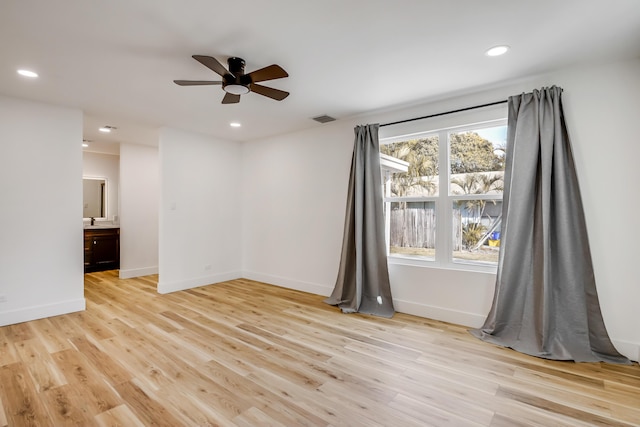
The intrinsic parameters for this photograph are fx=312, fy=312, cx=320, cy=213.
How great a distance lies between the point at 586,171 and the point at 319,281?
3.49 meters

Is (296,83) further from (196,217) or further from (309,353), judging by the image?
(196,217)

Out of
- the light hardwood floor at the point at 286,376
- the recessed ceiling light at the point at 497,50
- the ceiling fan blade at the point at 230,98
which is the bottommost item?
the light hardwood floor at the point at 286,376

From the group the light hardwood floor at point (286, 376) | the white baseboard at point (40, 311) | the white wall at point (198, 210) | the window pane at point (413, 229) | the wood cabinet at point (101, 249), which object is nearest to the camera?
the light hardwood floor at point (286, 376)

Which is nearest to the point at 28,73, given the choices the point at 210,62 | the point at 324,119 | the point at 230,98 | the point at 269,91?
the point at 230,98

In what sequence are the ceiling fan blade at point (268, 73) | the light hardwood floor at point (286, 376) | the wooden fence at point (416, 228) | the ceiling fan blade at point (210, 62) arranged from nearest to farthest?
the light hardwood floor at point (286, 376)
the ceiling fan blade at point (210, 62)
the ceiling fan blade at point (268, 73)
the wooden fence at point (416, 228)

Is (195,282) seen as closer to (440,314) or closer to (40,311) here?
(40,311)

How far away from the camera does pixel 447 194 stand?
375 centimetres

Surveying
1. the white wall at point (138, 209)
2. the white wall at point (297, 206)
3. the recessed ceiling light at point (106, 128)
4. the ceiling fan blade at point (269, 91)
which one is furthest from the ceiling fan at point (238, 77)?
the white wall at point (138, 209)

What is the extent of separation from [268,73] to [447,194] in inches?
96.8

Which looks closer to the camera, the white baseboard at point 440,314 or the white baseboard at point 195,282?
the white baseboard at point 440,314

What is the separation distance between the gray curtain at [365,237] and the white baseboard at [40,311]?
3393 millimetres

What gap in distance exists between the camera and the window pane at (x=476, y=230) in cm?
347

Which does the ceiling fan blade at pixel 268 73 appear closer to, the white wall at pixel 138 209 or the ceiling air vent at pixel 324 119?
the ceiling air vent at pixel 324 119

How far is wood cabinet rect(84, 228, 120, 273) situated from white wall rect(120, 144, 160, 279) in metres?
0.92
